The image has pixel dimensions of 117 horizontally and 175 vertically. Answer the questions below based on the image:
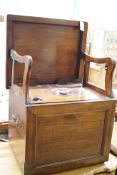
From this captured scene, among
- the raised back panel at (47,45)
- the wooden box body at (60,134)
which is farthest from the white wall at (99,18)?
the wooden box body at (60,134)

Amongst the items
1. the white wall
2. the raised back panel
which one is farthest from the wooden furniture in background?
the white wall

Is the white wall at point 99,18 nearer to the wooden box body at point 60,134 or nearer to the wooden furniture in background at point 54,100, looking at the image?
the wooden furniture in background at point 54,100

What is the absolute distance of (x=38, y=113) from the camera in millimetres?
837

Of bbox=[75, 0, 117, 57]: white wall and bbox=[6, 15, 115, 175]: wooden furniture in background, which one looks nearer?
bbox=[6, 15, 115, 175]: wooden furniture in background

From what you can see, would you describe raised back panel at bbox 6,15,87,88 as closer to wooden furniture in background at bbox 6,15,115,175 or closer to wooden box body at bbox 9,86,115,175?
wooden furniture in background at bbox 6,15,115,175

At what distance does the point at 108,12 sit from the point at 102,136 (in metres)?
0.98

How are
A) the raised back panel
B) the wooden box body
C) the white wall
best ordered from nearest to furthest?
the wooden box body
the raised back panel
the white wall

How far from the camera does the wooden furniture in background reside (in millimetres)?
873

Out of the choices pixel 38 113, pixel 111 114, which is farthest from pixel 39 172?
pixel 111 114

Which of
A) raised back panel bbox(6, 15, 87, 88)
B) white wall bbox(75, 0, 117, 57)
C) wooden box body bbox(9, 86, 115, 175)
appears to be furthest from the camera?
white wall bbox(75, 0, 117, 57)

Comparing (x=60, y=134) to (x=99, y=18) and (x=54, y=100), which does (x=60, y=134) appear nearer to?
(x=54, y=100)

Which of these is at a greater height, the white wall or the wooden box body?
the white wall

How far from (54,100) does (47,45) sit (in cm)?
34

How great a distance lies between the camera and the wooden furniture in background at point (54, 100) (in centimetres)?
87
